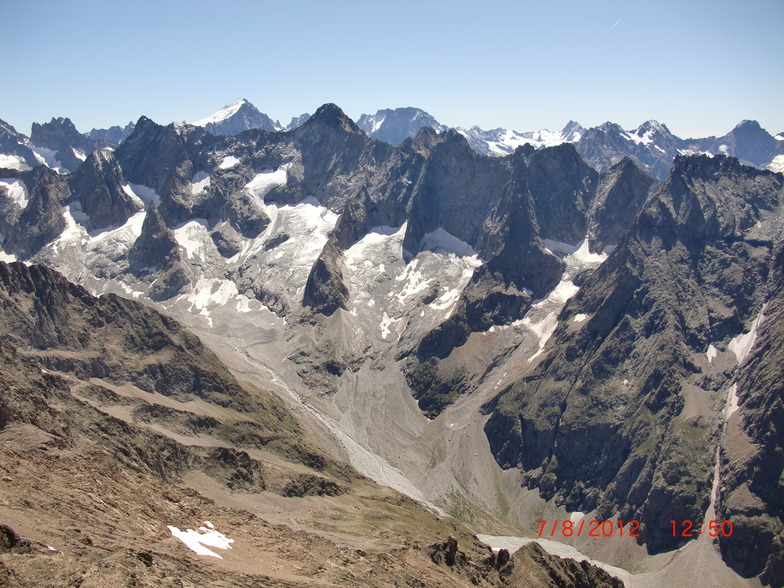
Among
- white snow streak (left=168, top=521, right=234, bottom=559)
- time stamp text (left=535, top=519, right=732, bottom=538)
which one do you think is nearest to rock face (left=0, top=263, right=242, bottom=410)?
time stamp text (left=535, top=519, right=732, bottom=538)

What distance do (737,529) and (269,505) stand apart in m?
118

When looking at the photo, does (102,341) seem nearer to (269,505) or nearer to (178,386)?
(178,386)
